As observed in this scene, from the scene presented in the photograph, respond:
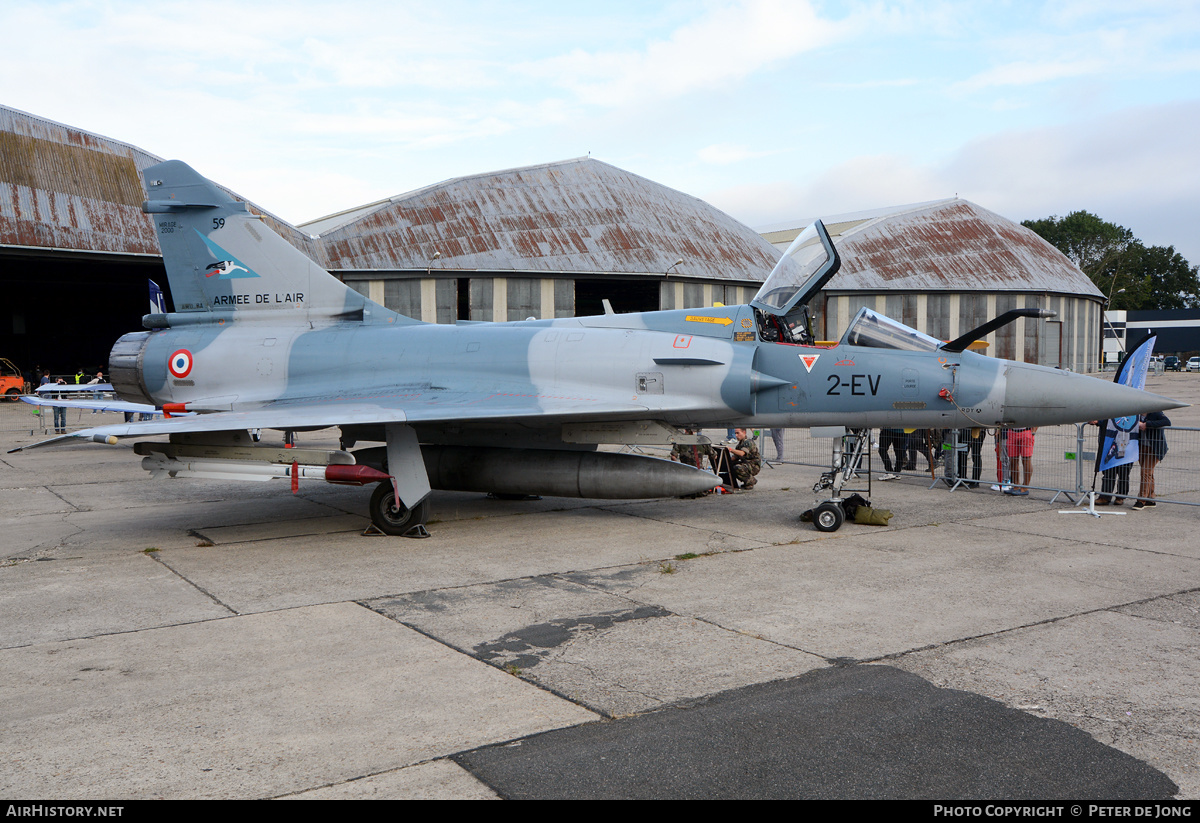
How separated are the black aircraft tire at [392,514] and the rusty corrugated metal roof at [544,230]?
2570cm

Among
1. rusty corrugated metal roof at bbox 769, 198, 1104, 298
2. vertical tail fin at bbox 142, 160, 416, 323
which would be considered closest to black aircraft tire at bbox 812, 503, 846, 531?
vertical tail fin at bbox 142, 160, 416, 323

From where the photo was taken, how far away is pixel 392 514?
926 cm

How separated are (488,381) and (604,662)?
532 cm

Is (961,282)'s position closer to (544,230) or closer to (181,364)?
(544,230)

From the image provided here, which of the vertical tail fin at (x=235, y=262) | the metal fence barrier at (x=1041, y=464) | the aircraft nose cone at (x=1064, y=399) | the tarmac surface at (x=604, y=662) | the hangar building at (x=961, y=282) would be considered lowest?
the tarmac surface at (x=604, y=662)

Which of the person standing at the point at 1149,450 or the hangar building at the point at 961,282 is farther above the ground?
the hangar building at the point at 961,282

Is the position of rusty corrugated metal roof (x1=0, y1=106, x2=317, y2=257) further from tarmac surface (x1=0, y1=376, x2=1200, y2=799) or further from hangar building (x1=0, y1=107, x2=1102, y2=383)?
tarmac surface (x1=0, y1=376, x2=1200, y2=799)

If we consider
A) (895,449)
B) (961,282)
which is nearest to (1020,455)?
(895,449)

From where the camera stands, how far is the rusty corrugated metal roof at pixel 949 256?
4516 cm

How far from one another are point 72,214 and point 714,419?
31.6 m

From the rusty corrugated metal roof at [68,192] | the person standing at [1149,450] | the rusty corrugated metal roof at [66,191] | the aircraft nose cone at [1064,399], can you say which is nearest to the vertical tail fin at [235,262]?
the aircraft nose cone at [1064,399]

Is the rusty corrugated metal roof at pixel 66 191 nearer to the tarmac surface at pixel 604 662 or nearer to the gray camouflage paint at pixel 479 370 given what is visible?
the gray camouflage paint at pixel 479 370
